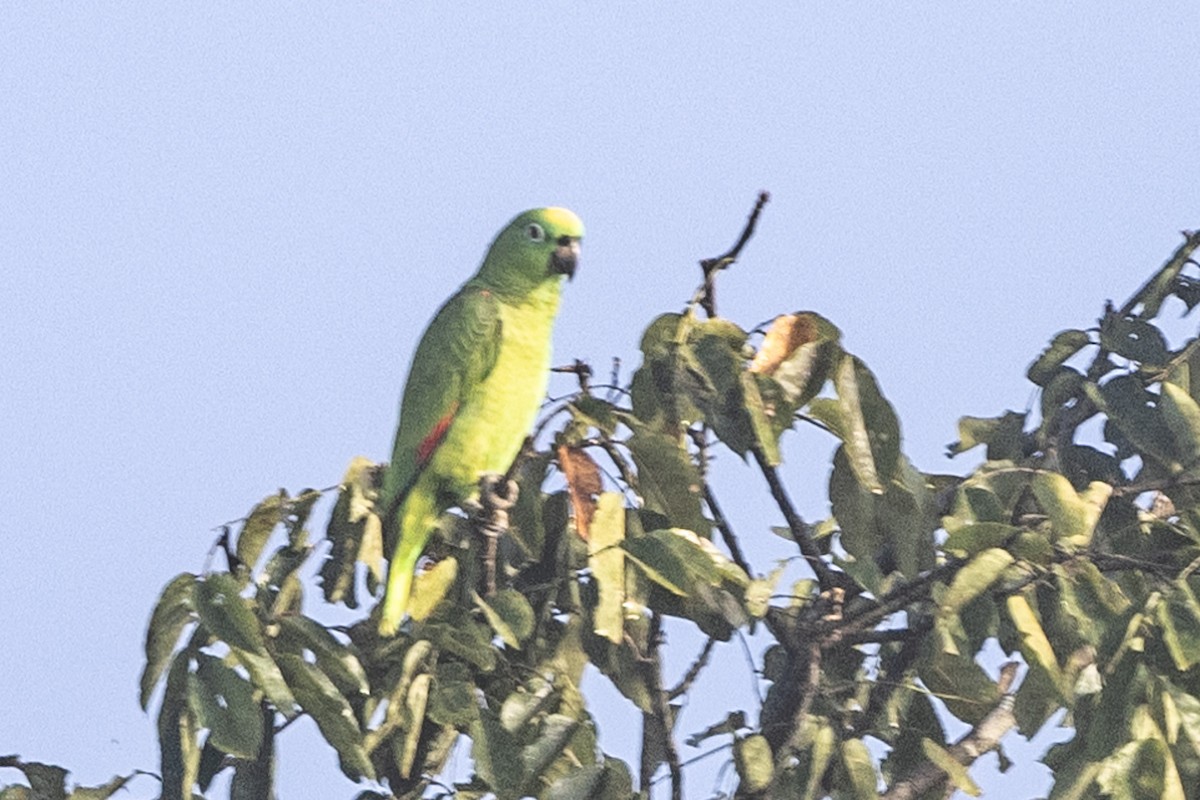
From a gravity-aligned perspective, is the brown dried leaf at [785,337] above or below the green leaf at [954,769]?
above

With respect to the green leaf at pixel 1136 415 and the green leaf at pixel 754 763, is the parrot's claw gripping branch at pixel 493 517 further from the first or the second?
the green leaf at pixel 1136 415

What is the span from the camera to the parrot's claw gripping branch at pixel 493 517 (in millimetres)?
2918

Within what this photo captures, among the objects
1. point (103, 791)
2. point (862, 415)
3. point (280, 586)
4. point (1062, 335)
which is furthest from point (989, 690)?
point (103, 791)

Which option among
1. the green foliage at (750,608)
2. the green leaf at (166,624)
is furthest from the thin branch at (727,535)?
the green leaf at (166,624)

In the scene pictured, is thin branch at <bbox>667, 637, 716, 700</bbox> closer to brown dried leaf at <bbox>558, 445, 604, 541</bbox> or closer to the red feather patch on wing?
brown dried leaf at <bbox>558, 445, 604, 541</bbox>

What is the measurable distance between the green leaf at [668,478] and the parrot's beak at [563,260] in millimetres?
1685

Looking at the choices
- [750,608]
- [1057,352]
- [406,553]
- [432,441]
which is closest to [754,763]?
[750,608]

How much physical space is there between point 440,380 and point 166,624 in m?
1.61

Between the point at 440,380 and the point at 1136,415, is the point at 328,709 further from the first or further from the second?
the point at 440,380

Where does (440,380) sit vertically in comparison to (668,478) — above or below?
above

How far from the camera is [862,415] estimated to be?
2.50m

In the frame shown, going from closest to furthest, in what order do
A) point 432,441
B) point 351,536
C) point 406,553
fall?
point 351,536, point 406,553, point 432,441

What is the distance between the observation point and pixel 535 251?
4266mm

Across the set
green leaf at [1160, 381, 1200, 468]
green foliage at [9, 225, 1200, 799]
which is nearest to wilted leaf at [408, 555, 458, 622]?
green foliage at [9, 225, 1200, 799]
